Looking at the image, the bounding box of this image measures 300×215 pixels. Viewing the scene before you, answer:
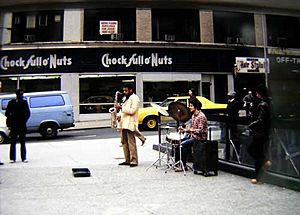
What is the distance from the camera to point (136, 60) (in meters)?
2.42

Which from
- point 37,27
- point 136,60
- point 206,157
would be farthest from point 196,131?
point 37,27

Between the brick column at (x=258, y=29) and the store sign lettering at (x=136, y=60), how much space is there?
533 mm

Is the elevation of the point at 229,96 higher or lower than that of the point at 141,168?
higher

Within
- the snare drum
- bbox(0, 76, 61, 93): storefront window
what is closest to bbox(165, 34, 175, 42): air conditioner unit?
bbox(0, 76, 61, 93): storefront window

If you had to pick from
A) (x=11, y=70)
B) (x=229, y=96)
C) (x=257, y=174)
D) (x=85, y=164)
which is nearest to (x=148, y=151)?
(x=85, y=164)

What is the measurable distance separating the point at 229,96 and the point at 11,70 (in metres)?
1.46

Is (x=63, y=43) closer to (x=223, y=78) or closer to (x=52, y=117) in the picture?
(x=223, y=78)

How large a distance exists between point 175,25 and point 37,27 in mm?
800

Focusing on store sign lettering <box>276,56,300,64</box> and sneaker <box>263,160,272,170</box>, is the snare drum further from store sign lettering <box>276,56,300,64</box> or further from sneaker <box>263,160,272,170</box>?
store sign lettering <box>276,56,300,64</box>

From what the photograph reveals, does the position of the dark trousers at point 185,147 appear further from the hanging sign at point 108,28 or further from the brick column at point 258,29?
the hanging sign at point 108,28

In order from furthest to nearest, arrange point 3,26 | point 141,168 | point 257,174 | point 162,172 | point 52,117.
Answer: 1. point 141,168
2. point 162,172
3. point 257,174
4. point 52,117
5. point 3,26

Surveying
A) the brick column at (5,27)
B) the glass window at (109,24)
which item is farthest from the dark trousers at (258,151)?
the brick column at (5,27)

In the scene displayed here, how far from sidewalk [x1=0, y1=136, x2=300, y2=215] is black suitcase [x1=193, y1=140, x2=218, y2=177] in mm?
147

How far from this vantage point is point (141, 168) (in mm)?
6887
